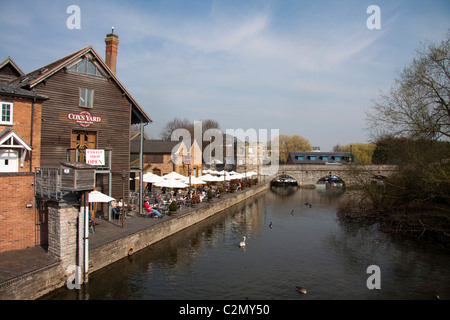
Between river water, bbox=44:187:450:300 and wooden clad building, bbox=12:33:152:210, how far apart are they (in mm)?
5818

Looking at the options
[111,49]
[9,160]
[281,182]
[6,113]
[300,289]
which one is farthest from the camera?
[281,182]

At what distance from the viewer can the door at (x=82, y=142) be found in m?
17.8

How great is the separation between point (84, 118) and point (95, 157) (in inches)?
112

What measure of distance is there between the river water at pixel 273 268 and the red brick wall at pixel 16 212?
2879mm

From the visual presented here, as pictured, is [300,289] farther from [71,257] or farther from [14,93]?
[14,93]

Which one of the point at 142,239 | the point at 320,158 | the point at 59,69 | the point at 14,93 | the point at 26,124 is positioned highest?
the point at 59,69

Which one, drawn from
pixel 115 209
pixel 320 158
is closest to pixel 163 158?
pixel 115 209

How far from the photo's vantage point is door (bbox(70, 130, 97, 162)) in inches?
701

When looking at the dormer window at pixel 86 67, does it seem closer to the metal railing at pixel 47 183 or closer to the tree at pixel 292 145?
the metal railing at pixel 47 183

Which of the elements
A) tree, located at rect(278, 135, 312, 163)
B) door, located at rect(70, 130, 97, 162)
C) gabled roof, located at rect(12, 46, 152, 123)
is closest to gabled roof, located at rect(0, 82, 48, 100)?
gabled roof, located at rect(12, 46, 152, 123)

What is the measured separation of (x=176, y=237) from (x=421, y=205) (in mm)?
15347

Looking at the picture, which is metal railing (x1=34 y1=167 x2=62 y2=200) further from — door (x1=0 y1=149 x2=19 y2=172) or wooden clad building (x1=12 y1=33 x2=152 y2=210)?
wooden clad building (x1=12 y1=33 x2=152 y2=210)

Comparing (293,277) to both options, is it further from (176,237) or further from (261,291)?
(176,237)

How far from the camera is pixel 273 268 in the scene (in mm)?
14102
